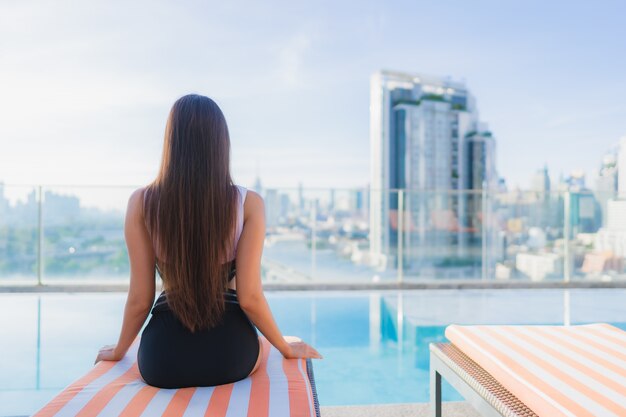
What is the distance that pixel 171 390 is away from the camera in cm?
136

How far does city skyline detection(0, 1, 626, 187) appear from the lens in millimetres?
9656

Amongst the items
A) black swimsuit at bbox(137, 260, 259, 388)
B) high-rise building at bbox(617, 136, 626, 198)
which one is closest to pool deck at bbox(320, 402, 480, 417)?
black swimsuit at bbox(137, 260, 259, 388)

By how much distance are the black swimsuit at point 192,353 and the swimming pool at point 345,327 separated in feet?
4.44

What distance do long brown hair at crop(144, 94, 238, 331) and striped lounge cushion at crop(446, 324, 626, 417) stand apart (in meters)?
0.94

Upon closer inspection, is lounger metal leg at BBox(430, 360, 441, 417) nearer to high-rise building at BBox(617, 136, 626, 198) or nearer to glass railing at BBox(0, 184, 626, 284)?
glass railing at BBox(0, 184, 626, 284)

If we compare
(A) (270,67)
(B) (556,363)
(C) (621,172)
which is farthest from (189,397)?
(A) (270,67)

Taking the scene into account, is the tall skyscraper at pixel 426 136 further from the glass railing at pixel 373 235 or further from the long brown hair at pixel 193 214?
the long brown hair at pixel 193 214

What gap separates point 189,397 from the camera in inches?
50.8

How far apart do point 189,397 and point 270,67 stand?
1470 centimetres

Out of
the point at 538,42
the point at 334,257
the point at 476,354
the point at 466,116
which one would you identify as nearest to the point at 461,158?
the point at 466,116

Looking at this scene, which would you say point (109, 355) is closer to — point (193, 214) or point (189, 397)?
point (189, 397)

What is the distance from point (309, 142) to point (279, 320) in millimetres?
17923

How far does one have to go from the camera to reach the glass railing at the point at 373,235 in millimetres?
6172

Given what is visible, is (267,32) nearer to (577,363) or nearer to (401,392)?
(401,392)
